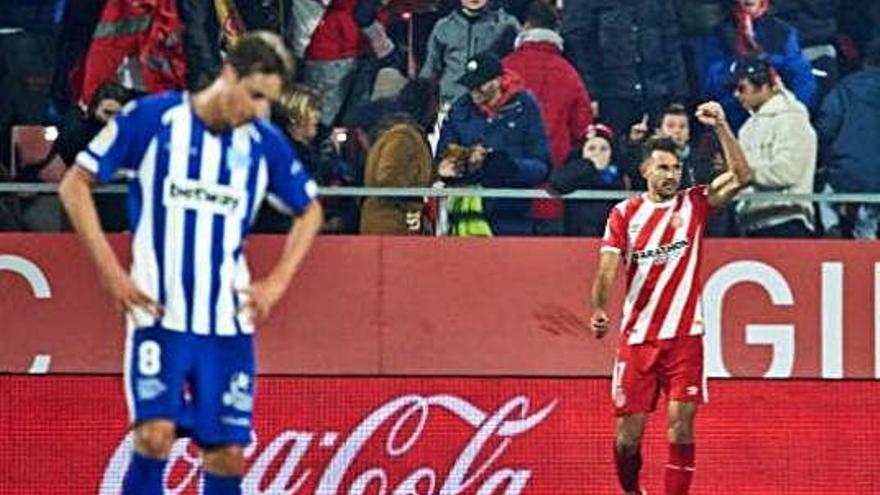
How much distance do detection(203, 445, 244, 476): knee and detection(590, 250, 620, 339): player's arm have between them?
3.78 meters

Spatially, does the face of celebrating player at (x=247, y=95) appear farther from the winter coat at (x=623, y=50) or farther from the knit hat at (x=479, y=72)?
the winter coat at (x=623, y=50)

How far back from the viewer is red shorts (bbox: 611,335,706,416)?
504 inches

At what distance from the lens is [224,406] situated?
29.4 ft

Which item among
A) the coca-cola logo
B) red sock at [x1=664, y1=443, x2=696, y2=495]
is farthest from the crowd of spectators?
red sock at [x1=664, y1=443, x2=696, y2=495]

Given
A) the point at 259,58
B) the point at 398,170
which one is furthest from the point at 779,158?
the point at 259,58

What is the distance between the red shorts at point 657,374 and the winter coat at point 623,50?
1830 mm

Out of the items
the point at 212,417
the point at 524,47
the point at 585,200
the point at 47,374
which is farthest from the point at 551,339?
the point at 212,417

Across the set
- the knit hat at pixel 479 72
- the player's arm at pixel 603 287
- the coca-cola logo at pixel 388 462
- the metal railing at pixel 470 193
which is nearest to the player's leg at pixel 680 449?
the player's arm at pixel 603 287

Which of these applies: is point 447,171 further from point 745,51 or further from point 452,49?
point 745,51

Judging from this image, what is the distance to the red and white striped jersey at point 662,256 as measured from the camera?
12.8 meters

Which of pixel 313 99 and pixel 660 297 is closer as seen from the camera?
pixel 660 297

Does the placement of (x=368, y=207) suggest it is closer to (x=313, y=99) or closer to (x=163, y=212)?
(x=313, y=99)

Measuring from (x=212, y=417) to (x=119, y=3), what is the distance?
5.44 metres

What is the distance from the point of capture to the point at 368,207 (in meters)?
13.8
